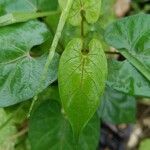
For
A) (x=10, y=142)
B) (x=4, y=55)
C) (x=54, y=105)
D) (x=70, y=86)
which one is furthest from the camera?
(x=10, y=142)

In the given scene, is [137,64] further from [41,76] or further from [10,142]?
[10,142]

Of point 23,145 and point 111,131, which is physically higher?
point 23,145

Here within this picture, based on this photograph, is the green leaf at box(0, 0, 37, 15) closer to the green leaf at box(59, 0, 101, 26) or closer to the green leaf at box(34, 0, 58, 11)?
the green leaf at box(34, 0, 58, 11)

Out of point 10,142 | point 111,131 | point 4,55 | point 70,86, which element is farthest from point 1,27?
point 111,131

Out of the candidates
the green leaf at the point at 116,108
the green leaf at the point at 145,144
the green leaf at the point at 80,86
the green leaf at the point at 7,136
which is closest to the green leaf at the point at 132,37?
the green leaf at the point at 80,86

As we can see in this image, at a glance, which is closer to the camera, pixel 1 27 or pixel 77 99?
pixel 77 99

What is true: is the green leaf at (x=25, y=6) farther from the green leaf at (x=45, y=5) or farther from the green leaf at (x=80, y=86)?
the green leaf at (x=80, y=86)

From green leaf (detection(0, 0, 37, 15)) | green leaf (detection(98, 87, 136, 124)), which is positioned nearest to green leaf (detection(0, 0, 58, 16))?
green leaf (detection(0, 0, 37, 15))
